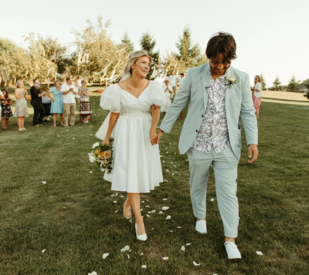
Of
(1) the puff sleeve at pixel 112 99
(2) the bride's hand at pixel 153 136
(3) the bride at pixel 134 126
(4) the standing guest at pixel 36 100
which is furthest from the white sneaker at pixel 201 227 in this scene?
(4) the standing guest at pixel 36 100

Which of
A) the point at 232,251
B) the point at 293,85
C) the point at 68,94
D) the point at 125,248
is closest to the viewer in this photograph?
the point at 232,251

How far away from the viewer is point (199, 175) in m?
3.13

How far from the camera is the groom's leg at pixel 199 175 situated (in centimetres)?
300

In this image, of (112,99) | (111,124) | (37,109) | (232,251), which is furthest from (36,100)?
(232,251)

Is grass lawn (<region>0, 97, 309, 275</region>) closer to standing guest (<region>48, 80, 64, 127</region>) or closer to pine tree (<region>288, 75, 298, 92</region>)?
standing guest (<region>48, 80, 64, 127</region>)

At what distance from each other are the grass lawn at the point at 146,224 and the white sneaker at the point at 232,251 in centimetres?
7

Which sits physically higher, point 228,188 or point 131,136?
point 131,136

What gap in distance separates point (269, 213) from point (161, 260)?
187cm

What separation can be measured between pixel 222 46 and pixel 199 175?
4.77 feet

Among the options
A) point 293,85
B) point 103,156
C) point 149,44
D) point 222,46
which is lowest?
point 103,156

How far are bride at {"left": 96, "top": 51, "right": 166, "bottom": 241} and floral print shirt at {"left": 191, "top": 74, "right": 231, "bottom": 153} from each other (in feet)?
2.13

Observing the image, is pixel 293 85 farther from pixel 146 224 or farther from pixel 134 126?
pixel 134 126

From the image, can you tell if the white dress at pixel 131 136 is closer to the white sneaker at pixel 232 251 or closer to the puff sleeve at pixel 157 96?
the puff sleeve at pixel 157 96

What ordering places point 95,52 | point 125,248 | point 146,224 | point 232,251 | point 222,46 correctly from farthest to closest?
1. point 95,52
2. point 146,224
3. point 125,248
4. point 232,251
5. point 222,46
